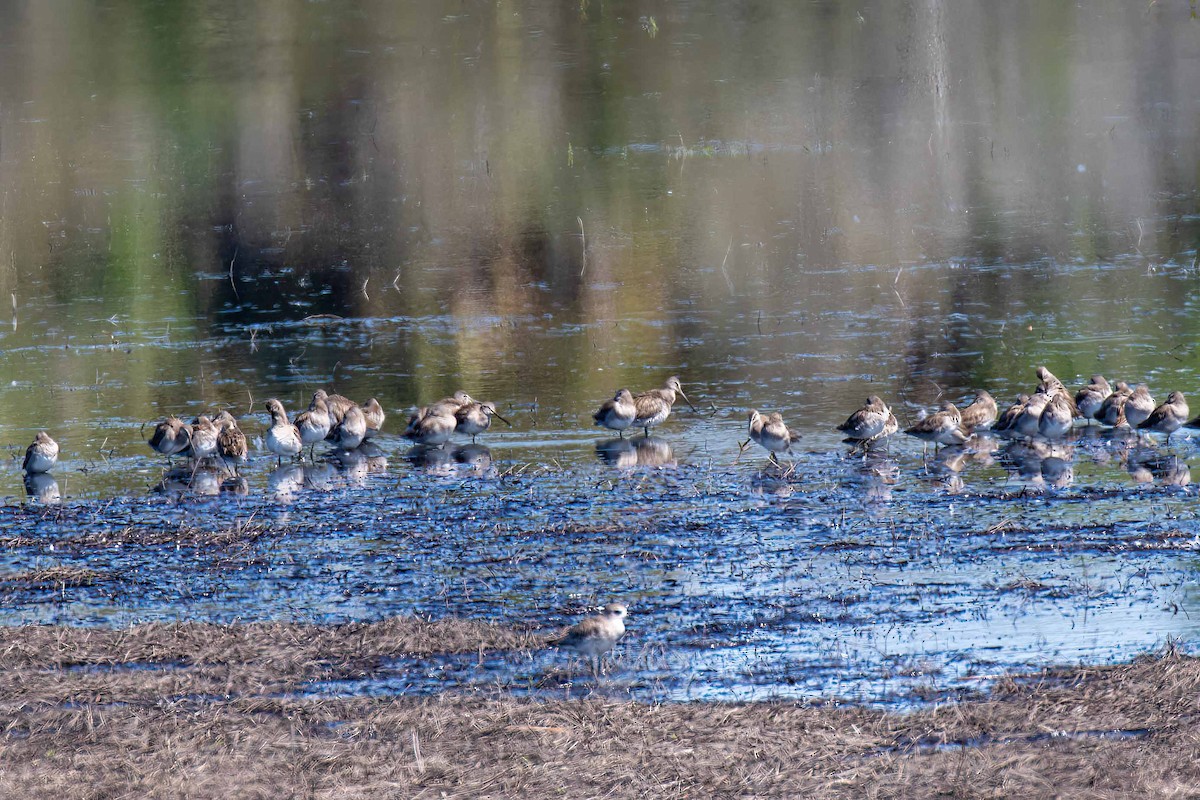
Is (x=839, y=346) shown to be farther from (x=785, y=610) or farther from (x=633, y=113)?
(x=633, y=113)

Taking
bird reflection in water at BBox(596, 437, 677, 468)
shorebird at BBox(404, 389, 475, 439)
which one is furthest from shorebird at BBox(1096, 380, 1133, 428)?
Answer: shorebird at BBox(404, 389, 475, 439)

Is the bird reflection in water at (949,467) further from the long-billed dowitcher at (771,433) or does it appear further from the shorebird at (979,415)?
the long-billed dowitcher at (771,433)

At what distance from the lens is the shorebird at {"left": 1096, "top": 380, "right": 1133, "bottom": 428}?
15.6 m

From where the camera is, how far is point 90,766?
8422 mm

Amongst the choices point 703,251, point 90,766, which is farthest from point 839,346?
point 90,766

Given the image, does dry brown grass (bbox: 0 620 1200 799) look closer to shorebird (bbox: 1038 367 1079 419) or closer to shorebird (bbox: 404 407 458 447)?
shorebird (bbox: 404 407 458 447)

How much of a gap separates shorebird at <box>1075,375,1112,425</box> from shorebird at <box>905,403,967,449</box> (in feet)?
4.60

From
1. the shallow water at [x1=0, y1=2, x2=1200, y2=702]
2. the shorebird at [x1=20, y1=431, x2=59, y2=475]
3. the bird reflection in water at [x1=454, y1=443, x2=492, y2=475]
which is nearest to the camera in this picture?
the shallow water at [x1=0, y1=2, x2=1200, y2=702]

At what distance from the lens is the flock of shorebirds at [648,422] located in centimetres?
1521

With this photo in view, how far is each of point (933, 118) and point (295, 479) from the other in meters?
28.2

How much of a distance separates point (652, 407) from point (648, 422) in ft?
0.53

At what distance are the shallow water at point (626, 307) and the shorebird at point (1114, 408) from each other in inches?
18.3

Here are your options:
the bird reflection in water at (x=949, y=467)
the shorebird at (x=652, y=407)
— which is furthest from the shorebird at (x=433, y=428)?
the bird reflection in water at (x=949, y=467)

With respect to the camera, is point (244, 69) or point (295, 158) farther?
point (244, 69)
